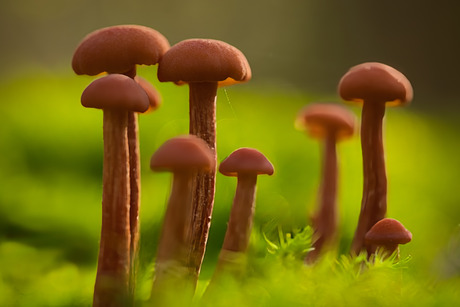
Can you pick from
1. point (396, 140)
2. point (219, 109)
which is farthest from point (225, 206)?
point (396, 140)

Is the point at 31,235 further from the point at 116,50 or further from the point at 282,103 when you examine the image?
the point at 282,103

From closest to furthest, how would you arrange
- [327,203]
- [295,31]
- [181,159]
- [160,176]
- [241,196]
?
[181,159]
[241,196]
[327,203]
[160,176]
[295,31]

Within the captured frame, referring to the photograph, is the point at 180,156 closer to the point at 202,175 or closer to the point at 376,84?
the point at 202,175

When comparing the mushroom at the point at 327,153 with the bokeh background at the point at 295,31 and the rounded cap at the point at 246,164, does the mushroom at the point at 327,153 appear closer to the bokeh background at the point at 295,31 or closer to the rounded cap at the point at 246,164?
the rounded cap at the point at 246,164

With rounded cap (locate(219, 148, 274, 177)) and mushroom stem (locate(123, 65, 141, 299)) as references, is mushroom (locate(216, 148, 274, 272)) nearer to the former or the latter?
rounded cap (locate(219, 148, 274, 177))

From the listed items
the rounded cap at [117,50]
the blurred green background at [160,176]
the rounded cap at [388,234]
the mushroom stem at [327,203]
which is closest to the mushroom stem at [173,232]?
the blurred green background at [160,176]

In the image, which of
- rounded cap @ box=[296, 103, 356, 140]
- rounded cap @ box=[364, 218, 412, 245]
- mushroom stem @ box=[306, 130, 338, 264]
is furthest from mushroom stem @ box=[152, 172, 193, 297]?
rounded cap @ box=[296, 103, 356, 140]

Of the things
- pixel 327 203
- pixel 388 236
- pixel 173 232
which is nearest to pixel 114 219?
pixel 173 232
